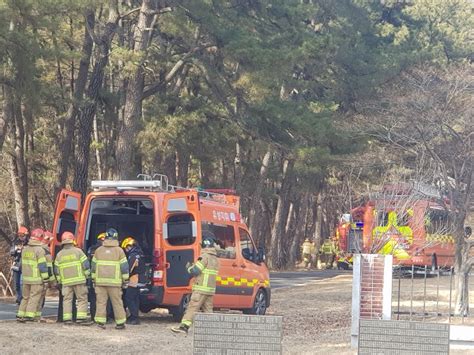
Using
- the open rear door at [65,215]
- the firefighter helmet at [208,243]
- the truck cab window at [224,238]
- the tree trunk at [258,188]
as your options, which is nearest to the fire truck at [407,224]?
the truck cab window at [224,238]

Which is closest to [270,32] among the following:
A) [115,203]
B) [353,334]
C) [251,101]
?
[251,101]

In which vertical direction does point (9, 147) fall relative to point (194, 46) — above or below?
below

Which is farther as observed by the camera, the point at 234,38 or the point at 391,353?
the point at 234,38

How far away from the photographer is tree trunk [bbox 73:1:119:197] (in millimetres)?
28359

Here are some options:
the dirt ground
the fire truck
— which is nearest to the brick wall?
the dirt ground

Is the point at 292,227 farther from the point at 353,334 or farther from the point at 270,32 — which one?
the point at 353,334

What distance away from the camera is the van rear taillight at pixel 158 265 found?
56.7 feet

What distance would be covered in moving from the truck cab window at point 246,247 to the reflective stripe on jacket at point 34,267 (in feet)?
14.4

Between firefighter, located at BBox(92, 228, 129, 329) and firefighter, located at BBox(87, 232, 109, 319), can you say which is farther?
firefighter, located at BBox(87, 232, 109, 319)

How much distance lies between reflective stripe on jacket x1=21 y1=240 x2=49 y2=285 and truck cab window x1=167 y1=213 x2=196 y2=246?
2236mm

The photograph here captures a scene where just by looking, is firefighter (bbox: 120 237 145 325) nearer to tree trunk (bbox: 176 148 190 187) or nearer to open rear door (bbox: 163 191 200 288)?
open rear door (bbox: 163 191 200 288)

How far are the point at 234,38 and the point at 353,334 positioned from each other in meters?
14.8

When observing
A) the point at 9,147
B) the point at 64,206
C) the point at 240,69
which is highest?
the point at 240,69

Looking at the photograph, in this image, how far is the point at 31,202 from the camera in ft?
123
